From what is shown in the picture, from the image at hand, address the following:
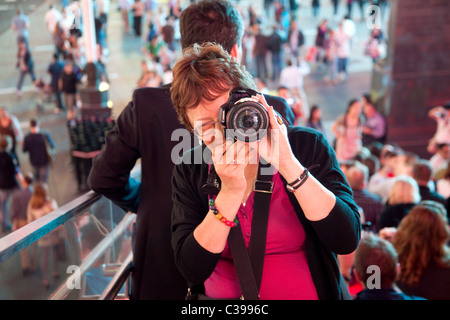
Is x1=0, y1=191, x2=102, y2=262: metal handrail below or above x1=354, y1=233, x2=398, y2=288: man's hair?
above

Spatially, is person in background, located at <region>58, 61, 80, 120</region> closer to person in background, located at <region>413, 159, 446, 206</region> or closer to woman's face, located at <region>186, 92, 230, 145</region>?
person in background, located at <region>413, 159, 446, 206</region>

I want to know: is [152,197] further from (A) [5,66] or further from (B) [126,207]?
(A) [5,66]

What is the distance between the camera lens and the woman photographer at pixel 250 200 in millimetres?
1341

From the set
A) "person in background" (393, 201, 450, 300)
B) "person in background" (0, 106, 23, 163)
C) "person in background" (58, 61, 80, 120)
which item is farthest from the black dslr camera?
"person in background" (58, 61, 80, 120)

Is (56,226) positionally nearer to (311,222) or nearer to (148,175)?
(148,175)

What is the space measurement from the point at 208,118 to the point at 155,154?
46 centimetres

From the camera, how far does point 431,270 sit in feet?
10.1

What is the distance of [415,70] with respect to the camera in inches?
347

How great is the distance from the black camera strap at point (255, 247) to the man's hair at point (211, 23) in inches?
22.8

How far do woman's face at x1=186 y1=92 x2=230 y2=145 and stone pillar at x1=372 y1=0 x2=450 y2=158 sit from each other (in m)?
8.08

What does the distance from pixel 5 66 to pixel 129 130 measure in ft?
43.0

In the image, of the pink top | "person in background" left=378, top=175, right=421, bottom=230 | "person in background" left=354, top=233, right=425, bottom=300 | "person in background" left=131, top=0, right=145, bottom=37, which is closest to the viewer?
the pink top

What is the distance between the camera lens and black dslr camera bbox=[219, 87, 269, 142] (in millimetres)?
1299
